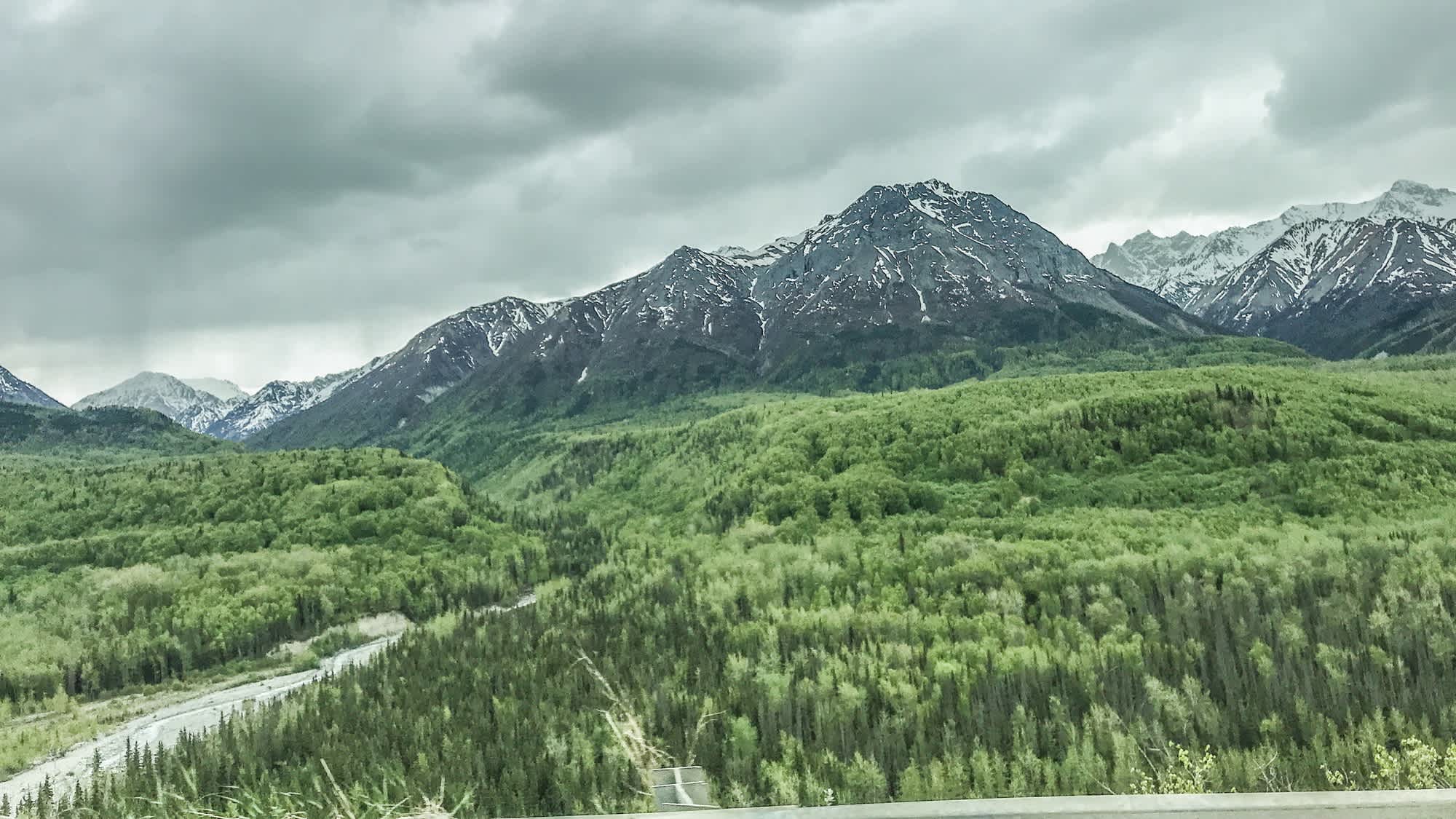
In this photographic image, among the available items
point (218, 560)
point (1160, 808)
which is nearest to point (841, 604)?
point (1160, 808)

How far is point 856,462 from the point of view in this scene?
9950cm

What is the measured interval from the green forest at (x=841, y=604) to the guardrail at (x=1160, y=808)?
4.13 m

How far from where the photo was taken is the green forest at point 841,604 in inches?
1302

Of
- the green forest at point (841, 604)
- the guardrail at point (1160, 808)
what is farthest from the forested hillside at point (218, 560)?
the guardrail at point (1160, 808)

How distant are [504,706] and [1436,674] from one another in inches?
1909

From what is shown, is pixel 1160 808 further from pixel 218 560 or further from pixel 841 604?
pixel 218 560

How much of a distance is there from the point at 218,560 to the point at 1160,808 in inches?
3640

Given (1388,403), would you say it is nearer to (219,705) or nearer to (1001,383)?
(1001,383)

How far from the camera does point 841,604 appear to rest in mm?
59969

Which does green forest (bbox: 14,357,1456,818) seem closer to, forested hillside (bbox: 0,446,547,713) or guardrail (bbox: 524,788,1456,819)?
forested hillside (bbox: 0,446,547,713)

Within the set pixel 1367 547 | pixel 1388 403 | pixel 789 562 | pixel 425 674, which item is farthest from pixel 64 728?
pixel 1388 403

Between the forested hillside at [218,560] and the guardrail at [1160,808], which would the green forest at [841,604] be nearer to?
the forested hillside at [218,560]

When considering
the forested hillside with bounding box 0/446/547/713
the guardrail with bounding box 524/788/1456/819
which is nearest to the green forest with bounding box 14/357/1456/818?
the forested hillside with bounding box 0/446/547/713

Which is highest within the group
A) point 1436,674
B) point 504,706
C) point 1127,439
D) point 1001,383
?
point 1001,383
